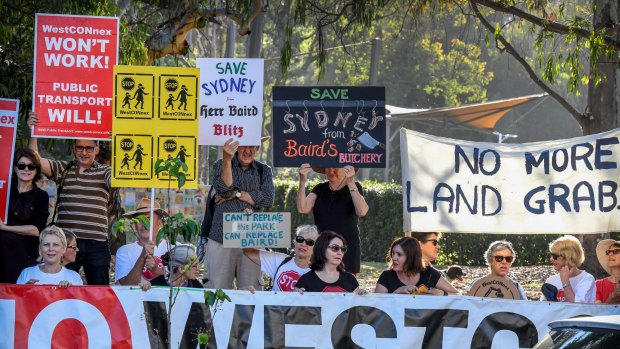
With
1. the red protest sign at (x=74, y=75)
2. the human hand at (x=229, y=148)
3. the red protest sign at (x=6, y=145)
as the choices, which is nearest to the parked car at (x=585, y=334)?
the human hand at (x=229, y=148)

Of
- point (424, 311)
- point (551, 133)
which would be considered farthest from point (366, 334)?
point (551, 133)

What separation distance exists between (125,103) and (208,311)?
2004mm

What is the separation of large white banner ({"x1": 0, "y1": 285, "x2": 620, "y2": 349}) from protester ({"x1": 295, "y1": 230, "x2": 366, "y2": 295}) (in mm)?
185

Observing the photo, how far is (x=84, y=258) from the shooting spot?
9258 millimetres

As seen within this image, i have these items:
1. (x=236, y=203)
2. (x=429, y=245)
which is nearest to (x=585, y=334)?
(x=429, y=245)

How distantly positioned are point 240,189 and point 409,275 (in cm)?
186

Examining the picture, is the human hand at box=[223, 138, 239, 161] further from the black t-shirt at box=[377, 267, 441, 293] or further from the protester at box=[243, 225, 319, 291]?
the black t-shirt at box=[377, 267, 441, 293]

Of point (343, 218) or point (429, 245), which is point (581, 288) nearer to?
point (429, 245)

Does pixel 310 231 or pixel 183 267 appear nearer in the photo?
pixel 183 267

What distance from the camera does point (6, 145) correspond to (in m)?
9.23

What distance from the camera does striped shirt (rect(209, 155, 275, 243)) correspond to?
373 inches

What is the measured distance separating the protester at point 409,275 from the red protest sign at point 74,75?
9.37 feet

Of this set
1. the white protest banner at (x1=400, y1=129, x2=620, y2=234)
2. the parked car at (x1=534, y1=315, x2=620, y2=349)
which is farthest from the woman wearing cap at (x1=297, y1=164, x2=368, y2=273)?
the parked car at (x1=534, y1=315, x2=620, y2=349)

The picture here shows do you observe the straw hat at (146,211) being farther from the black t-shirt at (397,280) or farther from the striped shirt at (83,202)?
the black t-shirt at (397,280)
